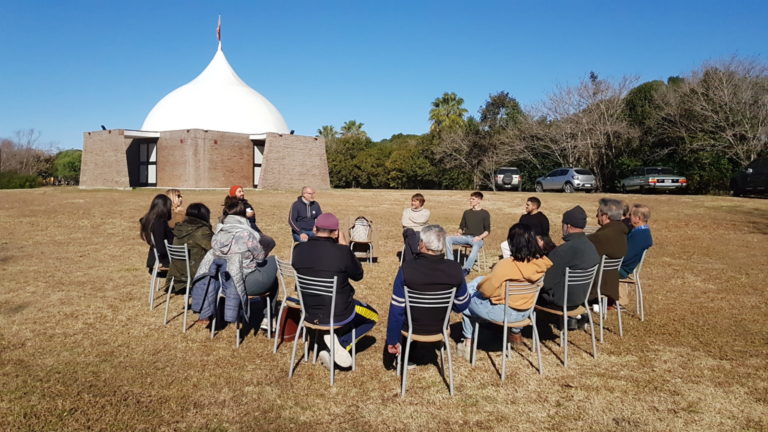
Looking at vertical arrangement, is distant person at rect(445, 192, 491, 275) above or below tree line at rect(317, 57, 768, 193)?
below

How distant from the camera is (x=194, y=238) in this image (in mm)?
5527

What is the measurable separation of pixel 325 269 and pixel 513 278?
1.65m

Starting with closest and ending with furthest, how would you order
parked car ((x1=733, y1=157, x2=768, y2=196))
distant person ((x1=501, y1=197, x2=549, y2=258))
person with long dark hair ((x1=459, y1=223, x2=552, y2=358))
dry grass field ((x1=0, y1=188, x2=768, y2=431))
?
1. dry grass field ((x1=0, y1=188, x2=768, y2=431))
2. person with long dark hair ((x1=459, y1=223, x2=552, y2=358))
3. distant person ((x1=501, y1=197, x2=549, y2=258))
4. parked car ((x1=733, y1=157, x2=768, y2=196))

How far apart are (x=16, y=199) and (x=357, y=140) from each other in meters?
29.5

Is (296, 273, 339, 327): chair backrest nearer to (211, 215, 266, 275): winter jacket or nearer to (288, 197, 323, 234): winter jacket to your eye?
(211, 215, 266, 275): winter jacket

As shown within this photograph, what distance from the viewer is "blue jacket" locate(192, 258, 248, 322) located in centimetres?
478

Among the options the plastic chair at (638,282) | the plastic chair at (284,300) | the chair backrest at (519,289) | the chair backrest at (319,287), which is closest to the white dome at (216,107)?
the plastic chair at (284,300)

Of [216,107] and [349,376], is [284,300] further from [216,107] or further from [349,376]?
[216,107]

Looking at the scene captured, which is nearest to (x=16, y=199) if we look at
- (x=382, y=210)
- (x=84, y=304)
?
(x=382, y=210)

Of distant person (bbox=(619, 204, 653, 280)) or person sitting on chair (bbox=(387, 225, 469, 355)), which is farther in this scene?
distant person (bbox=(619, 204, 653, 280))

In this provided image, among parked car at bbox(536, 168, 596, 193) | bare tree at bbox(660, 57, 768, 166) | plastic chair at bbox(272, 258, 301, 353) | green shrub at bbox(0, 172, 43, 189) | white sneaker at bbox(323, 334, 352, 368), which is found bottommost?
white sneaker at bbox(323, 334, 352, 368)

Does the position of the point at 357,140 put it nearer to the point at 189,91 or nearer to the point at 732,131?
the point at 189,91

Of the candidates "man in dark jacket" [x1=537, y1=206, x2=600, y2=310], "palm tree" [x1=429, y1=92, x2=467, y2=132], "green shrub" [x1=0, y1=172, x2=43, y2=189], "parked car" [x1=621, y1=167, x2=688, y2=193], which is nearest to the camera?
"man in dark jacket" [x1=537, y1=206, x2=600, y2=310]

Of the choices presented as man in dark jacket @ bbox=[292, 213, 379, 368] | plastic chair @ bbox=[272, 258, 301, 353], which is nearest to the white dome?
plastic chair @ bbox=[272, 258, 301, 353]
